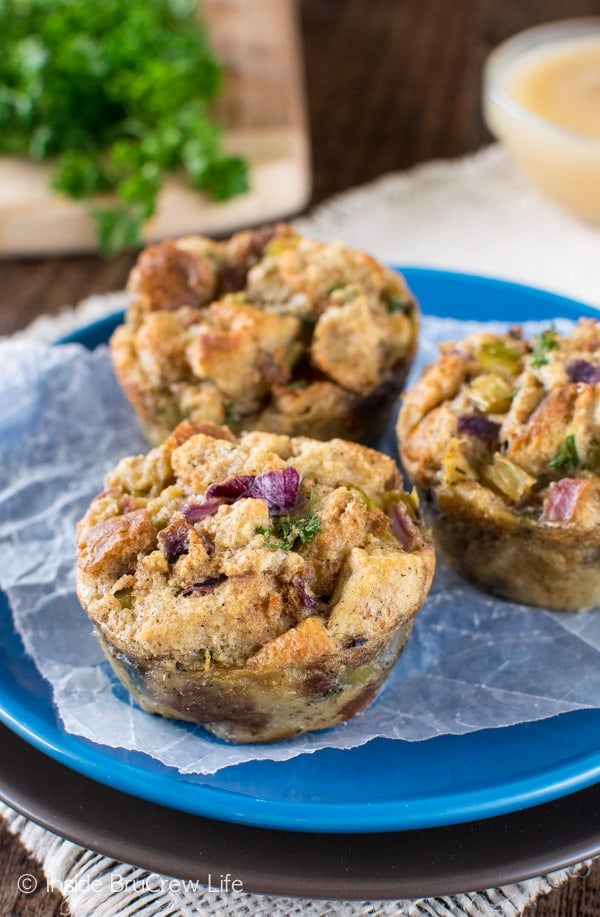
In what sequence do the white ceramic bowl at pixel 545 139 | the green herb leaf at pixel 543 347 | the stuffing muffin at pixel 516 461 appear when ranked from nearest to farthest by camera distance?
the stuffing muffin at pixel 516 461
the green herb leaf at pixel 543 347
the white ceramic bowl at pixel 545 139

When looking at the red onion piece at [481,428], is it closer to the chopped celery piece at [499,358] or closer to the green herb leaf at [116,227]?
the chopped celery piece at [499,358]

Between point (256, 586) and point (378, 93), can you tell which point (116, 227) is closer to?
point (378, 93)

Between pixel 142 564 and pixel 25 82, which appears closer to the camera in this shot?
pixel 142 564

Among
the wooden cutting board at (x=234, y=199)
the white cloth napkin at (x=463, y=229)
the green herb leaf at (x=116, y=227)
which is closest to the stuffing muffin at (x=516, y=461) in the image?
the white cloth napkin at (x=463, y=229)

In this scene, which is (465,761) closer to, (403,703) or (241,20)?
(403,703)

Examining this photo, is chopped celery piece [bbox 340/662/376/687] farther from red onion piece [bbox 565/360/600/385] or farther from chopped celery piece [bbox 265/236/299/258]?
chopped celery piece [bbox 265/236/299/258]

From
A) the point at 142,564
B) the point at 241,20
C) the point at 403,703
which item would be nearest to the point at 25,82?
the point at 241,20

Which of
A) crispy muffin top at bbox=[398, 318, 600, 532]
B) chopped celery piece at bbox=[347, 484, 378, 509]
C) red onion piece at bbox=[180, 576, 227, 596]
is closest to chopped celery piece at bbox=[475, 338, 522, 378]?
crispy muffin top at bbox=[398, 318, 600, 532]
